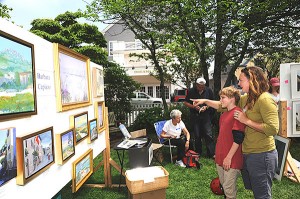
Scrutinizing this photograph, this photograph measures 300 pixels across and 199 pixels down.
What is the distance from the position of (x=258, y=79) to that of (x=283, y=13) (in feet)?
26.0

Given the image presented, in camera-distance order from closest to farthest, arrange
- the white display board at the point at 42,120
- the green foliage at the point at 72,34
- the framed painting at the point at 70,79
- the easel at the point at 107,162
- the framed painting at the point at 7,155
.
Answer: the framed painting at the point at 7,155 < the white display board at the point at 42,120 < the framed painting at the point at 70,79 < the easel at the point at 107,162 < the green foliage at the point at 72,34

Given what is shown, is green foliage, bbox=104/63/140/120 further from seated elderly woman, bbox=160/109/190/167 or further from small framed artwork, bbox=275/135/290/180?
small framed artwork, bbox=275/135/290/180

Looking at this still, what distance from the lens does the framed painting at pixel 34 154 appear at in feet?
5.85

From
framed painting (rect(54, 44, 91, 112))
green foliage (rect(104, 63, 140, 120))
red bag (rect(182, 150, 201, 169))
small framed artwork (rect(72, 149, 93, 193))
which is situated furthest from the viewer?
green foliage (rect(104, 63, 140, 120))

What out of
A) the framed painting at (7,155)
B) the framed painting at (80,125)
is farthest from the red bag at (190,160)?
the framed painting at (7,155)

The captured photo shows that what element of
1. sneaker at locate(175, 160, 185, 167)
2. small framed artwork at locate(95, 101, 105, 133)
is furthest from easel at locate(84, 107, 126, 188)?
sneaker at locate(175, 160, 185, 167)

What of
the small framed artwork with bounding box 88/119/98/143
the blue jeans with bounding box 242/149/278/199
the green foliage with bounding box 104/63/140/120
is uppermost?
the green foliage with bounding box 104/63/140/120

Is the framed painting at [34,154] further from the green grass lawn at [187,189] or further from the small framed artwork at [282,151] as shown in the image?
the small framed artwork at [282,151]

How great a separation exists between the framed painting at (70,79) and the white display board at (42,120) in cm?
7

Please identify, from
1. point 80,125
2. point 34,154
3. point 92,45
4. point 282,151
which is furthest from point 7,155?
point 92,45

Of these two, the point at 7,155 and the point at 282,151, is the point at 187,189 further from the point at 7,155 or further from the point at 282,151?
the point at 7,155

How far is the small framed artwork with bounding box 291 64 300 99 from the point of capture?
14.4 ft

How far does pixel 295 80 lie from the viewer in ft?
14.4

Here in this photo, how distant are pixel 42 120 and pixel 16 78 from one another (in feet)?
1.65
